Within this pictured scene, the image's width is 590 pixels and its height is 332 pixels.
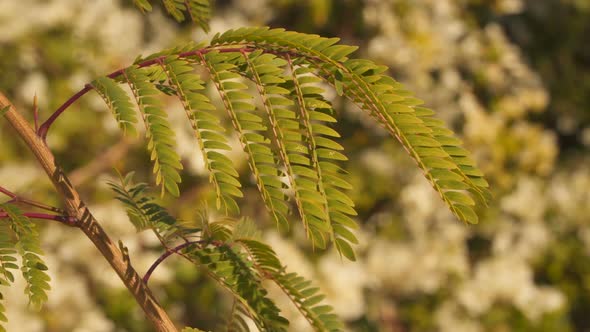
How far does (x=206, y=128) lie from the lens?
0.75m

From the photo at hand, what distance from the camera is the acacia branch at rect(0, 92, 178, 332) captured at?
81 centimetres

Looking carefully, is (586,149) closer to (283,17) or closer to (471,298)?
(471,298)

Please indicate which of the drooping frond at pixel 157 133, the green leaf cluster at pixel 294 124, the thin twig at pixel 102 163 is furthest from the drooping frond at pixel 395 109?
the thin twig at pixel 102 163

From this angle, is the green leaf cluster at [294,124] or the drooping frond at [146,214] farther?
the drooping frond at [146,214]

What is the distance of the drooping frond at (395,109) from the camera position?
713 mm

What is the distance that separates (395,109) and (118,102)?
0.92 feet

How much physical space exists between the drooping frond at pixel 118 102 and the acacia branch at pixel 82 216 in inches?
3.5

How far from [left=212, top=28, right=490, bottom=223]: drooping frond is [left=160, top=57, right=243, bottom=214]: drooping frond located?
7cm

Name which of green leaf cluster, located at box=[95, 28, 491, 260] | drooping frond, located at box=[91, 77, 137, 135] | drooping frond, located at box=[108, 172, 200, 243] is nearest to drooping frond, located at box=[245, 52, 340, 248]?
green leaf cluster, located at box=[95, 28, 491, 260]

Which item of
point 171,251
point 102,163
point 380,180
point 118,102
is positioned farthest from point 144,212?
point 380,180

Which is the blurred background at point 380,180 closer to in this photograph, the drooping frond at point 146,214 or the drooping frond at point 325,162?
the drooping frond at point 146,214

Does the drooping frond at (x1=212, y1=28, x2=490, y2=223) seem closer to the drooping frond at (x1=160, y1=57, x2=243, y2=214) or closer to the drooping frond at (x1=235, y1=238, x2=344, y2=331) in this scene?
the drooping frond at (x1=160, y1=57, x2=243, y2=214)

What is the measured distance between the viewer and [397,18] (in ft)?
11.8

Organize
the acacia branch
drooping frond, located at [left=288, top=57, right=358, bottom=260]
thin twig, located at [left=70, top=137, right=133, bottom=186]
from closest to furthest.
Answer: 1. drooping frond, located at [left=288, top=57, right=358, bottom=260]
2. the acacia branch
3. thin twig, located at [left=70, top=137, right=133, bottom=186]
